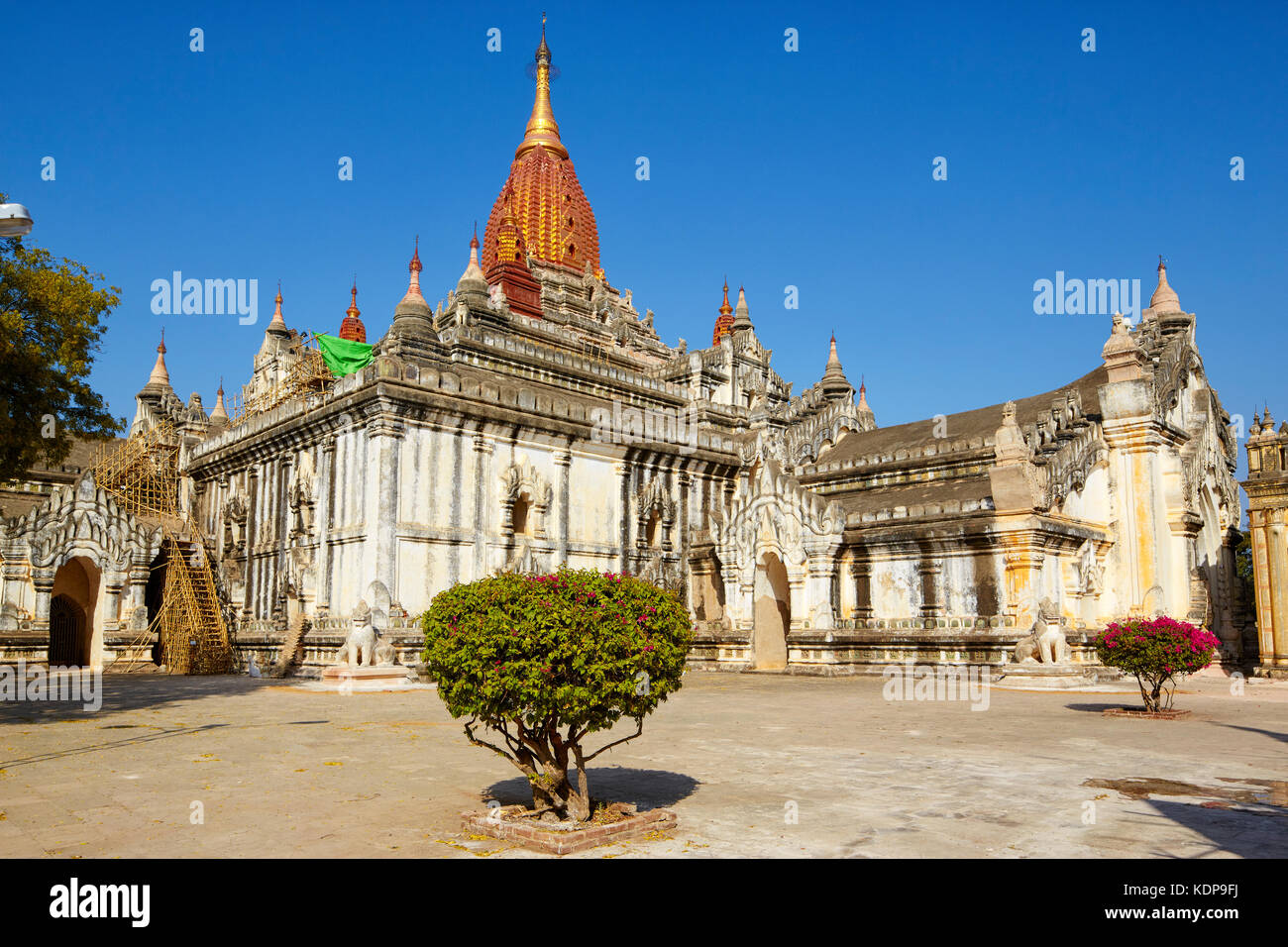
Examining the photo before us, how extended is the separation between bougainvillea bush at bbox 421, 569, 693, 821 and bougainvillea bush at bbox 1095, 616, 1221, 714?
40.8 feet

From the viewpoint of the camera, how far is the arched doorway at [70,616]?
3769 cm

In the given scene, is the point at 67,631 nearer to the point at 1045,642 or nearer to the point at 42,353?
the point at 42,353

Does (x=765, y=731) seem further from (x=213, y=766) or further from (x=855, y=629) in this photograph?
(x=855, y=629)

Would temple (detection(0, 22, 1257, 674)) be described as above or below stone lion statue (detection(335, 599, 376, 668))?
above

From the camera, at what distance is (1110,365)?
106 ft

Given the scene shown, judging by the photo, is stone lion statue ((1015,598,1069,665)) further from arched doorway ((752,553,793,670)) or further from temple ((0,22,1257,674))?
arched doorway ((752,553,793,670))

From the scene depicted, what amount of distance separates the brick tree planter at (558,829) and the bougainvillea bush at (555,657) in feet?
0.97

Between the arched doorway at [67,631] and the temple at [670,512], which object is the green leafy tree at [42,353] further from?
the arched doorway at [67,631]

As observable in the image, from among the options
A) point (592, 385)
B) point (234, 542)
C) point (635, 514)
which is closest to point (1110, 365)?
point (635, 514)

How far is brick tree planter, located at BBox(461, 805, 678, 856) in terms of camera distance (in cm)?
761

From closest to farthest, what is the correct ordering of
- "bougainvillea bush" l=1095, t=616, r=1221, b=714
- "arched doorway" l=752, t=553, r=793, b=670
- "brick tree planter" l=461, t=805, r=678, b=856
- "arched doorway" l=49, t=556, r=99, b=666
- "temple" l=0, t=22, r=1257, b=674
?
"brick tree planter" l=461, t=805, r=678, b=856, "bougainvillea bush" l=1095, t=616, r=1221, b=714, "temple" l=0, t=22, r=1257, b=674, "arched doorway" l=752, t=553, r=793, b=670, "arched doorway" l=49, t=556, r=99, b=666

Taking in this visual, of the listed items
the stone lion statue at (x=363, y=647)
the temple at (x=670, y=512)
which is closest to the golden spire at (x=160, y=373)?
the temple at (x=670, y=512)

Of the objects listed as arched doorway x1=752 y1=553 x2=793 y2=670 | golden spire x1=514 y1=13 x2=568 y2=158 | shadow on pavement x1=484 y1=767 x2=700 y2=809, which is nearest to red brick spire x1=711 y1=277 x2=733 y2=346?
golden spire x1=514 y1=13 x2=568 y2=158

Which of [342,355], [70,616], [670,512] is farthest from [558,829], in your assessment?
[70,616]
